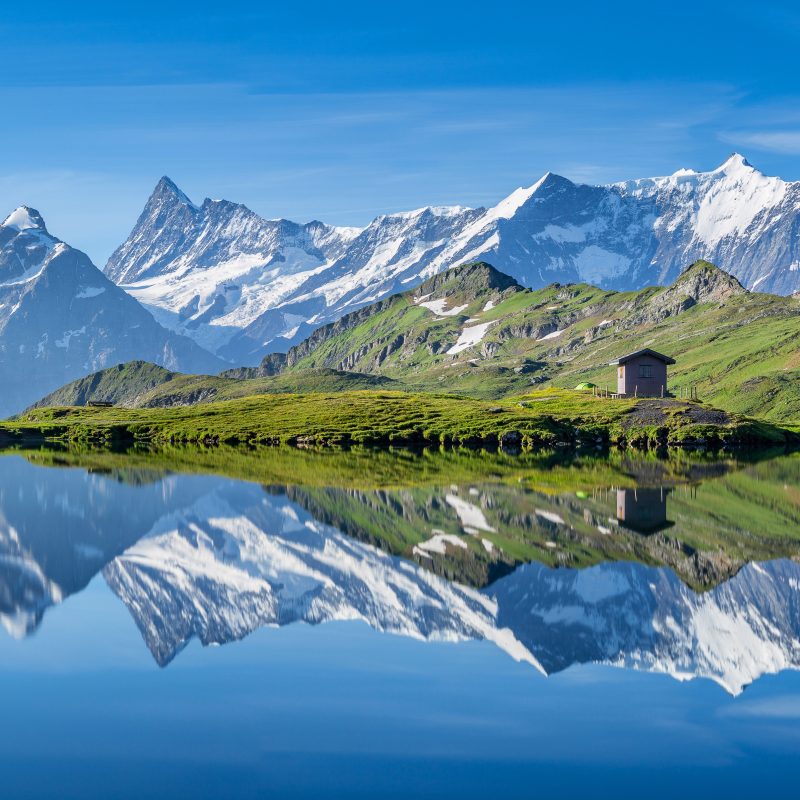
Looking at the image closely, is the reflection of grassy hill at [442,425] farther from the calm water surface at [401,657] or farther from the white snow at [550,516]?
the calm water surface at [401,657]

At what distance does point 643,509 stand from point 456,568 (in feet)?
78.4

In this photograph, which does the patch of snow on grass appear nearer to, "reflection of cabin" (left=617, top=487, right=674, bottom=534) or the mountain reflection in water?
the mountain reflection in water

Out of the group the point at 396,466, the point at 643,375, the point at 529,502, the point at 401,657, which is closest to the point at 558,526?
the point at 529,502

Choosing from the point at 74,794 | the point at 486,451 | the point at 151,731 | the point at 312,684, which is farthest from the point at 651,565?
the point at 486,451

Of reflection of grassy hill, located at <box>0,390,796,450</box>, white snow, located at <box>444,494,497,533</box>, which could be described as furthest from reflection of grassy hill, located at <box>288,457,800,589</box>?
reflection of grassy hill, located at <box>0,390,796,450</box>

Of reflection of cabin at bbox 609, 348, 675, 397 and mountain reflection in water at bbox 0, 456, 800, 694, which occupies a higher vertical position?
reflection of cabin at bbox 609, 348, 675, 397

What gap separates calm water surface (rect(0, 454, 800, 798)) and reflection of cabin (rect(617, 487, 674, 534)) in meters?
0.78

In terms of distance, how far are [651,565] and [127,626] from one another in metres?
20.1

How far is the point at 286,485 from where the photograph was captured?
83188mm

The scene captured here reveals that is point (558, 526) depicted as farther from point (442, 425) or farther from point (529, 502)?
point (442, 425)

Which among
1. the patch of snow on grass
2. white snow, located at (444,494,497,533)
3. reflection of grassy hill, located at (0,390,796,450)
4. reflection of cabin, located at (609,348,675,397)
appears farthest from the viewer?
reflection of cabin, located at (609,348,675,397)

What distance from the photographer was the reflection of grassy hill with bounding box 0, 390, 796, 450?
148750mm

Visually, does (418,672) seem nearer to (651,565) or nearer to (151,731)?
(151,731)

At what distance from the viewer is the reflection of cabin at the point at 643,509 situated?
56.9 m
